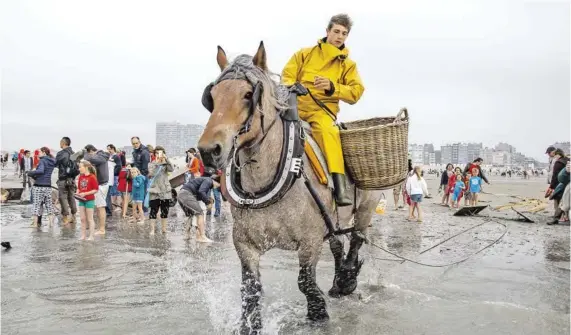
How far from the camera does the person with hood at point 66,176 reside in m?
12.2

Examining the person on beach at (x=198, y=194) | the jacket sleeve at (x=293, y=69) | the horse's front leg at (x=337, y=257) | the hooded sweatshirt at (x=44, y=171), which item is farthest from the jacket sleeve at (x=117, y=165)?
the jacket sleeve at (x=293, y=69)

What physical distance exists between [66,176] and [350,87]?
10.4 m

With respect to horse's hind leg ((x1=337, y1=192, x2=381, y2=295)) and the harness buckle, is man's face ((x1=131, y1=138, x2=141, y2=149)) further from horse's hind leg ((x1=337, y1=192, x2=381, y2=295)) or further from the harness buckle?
the harness buckle

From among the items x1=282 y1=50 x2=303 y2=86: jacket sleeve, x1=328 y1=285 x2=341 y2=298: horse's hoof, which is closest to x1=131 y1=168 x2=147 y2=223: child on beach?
x1=328 y1=285 x2=341 y2=298: horse's hoof

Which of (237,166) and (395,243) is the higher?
(237,166)

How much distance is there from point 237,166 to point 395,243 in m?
7.06

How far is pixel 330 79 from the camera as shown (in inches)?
181

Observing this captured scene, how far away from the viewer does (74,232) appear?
1108cm

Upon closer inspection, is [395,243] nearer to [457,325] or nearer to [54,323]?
[457,325]

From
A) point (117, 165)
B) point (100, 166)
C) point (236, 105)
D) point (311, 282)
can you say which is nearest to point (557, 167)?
point (311, 282)

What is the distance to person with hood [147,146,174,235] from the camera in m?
10.7

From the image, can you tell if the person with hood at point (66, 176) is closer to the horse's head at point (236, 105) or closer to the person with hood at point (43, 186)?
the person with hood at point (43, 186)

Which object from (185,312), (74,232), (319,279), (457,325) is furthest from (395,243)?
(74,232)

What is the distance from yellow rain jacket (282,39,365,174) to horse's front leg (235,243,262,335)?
3.81 ft
